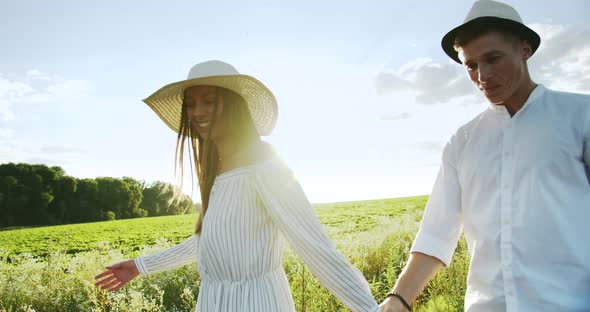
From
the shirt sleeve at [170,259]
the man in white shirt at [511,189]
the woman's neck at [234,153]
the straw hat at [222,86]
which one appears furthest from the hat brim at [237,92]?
the man in white shirt at [511,189]

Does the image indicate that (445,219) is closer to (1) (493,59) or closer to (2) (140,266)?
(1) (493,59)

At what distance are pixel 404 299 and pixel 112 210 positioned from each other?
35.1m

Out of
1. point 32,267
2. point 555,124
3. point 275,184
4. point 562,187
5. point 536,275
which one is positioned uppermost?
point 555,124

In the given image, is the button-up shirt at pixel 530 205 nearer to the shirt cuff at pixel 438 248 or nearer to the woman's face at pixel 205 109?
the shirt cuff at pixel 438 248

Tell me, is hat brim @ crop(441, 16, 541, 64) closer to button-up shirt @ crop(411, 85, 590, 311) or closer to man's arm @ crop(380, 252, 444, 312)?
button-up shirt @ crop(411, 85, 590, 311)

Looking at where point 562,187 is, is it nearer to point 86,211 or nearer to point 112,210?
point 86,211

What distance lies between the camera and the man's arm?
1.83 m

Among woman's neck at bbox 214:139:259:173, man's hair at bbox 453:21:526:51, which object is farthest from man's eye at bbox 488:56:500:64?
woman's neck at bbox 214:139:259:173

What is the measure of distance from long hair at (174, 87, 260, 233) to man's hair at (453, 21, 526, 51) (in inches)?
40.4

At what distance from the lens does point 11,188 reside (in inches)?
782

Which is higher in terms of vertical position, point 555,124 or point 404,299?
point 555,124

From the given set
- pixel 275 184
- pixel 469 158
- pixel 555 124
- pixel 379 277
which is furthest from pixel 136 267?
pixel 379 277

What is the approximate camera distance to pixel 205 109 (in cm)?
182

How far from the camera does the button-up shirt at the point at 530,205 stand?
150cm
